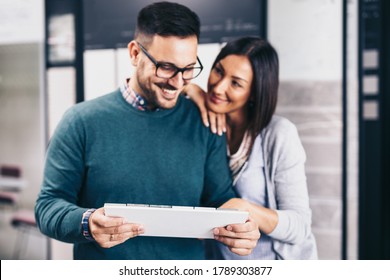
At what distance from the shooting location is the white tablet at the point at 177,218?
4.66 ft

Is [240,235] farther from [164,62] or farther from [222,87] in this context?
[164,62]

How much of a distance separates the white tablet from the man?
0.19 feet

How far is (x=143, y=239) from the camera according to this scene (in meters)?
1.62

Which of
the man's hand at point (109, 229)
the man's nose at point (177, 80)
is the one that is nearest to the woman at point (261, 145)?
the man's nose at point (177, 80)

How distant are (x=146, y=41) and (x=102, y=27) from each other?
1.05ft

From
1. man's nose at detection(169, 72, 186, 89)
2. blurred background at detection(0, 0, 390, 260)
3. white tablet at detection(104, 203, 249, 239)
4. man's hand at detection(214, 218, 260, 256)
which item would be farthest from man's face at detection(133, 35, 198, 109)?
man's hand at detection(214, 218, 260, 256)

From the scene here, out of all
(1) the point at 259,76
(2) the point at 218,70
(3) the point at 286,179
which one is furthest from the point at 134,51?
(3) the point at 286,179

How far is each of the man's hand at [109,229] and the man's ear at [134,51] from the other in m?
0.57

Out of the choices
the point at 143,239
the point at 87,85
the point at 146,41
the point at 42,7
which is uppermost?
the point at 42,7

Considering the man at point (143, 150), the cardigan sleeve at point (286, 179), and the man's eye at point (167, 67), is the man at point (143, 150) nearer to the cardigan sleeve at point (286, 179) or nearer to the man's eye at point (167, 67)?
the man's eye at point (167, 67)

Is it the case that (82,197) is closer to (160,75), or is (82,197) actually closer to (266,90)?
(160,75)

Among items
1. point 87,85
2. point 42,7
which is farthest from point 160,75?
point 42,7

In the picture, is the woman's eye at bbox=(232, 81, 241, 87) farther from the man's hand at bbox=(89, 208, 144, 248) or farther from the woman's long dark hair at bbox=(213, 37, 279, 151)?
the man's hand at bbox=(89, 208, 144, 248)

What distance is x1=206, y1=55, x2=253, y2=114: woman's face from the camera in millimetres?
1583
